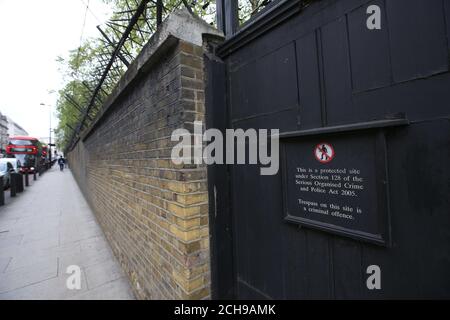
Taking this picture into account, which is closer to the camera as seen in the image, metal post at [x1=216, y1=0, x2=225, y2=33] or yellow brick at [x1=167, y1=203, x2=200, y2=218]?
yellow brick at [x1=167, y1=203, x2=200, y2=218]

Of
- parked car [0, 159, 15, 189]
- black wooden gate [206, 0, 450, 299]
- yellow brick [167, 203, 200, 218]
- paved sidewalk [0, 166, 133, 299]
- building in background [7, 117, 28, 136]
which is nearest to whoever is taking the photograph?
black wooden gate [206, 0, 450, 299]

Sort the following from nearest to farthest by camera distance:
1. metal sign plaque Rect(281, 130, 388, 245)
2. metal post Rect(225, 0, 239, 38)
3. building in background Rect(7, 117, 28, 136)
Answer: metal sign plaque Rect(281, 130, 388, 245)
metal post Rect(225, 0, 239, 38)
building in background Rect(7, 117, 28, 136)

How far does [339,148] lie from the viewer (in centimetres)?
135

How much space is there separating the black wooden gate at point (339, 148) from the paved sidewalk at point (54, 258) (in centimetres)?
234

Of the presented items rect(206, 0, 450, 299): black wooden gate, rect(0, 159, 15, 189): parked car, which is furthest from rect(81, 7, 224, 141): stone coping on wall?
rect(0, 159, 15, 189): parked car

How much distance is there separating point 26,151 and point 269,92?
3347 centimetres

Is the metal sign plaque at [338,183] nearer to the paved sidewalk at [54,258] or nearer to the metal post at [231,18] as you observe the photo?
the metal post at [231,18]

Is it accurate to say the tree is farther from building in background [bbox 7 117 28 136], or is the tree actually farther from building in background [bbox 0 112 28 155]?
building in background [bbox 7 117 28 136]

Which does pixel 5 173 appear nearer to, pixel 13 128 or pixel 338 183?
pixel 338 183

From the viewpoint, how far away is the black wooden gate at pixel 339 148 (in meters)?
1.07

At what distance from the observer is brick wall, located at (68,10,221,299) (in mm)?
1942

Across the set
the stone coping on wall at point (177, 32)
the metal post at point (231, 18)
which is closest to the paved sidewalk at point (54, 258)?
the stone coping on wall at point (177, 32)
